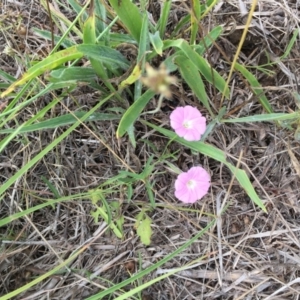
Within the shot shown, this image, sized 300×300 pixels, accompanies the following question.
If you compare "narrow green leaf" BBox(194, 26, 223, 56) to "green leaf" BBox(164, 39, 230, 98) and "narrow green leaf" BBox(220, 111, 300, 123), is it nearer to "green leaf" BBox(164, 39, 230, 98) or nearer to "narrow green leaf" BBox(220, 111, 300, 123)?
"green leaf" BBox(164, 39, 230, 98)

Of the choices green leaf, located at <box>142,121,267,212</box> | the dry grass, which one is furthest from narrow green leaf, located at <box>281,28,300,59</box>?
green leaf, located at <box>142,121,267,212</box>

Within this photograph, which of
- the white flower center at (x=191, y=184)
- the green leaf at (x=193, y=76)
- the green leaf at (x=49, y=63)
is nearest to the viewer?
the green leaf at (x=49, y=63)

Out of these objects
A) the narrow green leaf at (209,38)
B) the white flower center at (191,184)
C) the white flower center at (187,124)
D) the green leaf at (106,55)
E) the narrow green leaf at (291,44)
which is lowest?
the white flower center at (191,184)

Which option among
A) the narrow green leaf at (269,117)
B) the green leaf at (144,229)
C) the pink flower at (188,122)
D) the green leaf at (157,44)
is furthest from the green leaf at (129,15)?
the green leaf at (144,229)

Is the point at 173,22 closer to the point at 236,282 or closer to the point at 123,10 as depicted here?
the point at 123,10

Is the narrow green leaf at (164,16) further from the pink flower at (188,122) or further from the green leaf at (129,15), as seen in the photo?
the pink flower at (188,122)

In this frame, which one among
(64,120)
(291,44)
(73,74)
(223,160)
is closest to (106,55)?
(73,74)
